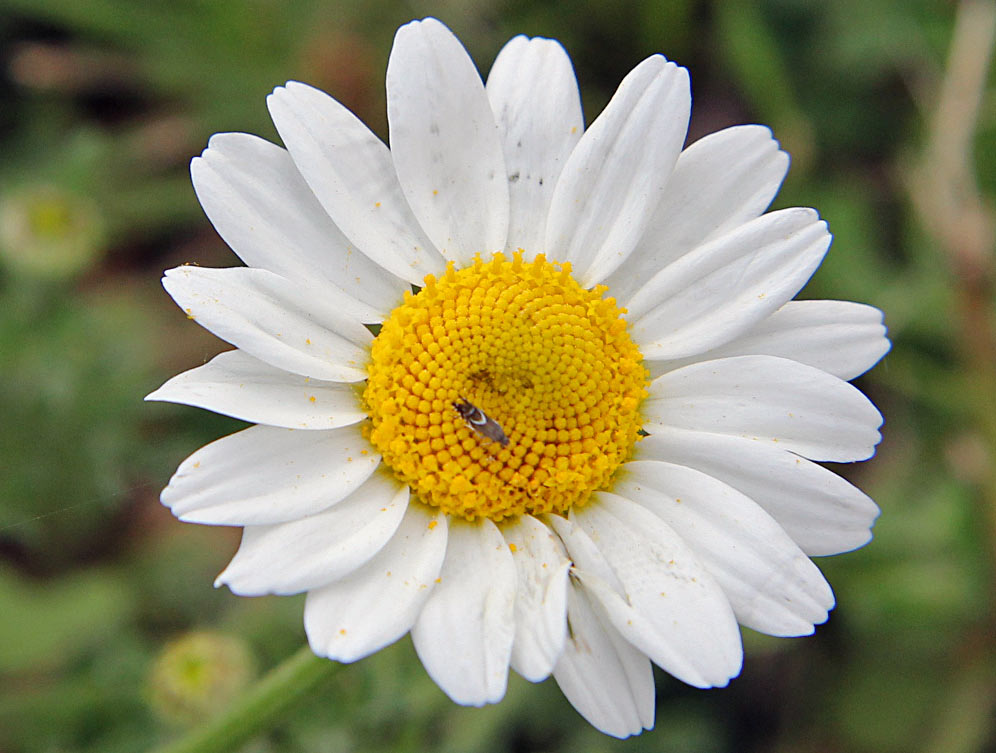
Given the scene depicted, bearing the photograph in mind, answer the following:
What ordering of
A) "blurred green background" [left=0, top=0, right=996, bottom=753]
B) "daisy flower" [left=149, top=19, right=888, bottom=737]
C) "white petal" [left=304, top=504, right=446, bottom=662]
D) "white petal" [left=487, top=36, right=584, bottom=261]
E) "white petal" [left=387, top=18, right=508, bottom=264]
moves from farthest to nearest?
"blurred green background" [left=0, top=0, right=996, bottom=753] → "white petal" [left=487, top=36, right=584, bottom=261] → "white petal" [left=387, top=18, right=508, bottom=264] → "daisy flower" [left=149, top=19, right=888, bottom=737] → "white petal" [left=304, top=504, right=446, bottom=662]

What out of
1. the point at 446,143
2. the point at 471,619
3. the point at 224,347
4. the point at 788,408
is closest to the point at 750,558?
the point at 788,408

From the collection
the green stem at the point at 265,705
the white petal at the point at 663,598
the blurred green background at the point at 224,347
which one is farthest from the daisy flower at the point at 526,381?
the blurred green background at the point at 224,347

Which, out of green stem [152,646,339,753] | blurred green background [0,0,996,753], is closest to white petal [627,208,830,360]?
green stem [152,646,339,753]

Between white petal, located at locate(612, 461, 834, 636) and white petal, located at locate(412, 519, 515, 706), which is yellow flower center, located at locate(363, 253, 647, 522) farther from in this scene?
white petal, located at locate(612, 461, 834, 636)

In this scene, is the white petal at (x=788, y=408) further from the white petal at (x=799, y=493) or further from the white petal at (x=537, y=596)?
the white petal at (x=537, y=596)

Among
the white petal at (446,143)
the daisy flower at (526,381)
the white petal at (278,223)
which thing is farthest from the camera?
the white petal at (446,143)

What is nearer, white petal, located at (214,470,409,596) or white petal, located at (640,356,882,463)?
white petal, located at (214,470,409,596)

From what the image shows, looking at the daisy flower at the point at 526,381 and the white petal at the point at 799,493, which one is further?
the white petal at the point at 799,493

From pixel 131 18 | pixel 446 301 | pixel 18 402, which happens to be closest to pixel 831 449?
pixel 446 301
